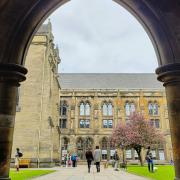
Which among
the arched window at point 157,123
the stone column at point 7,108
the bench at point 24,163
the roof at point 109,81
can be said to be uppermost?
the roof at point 109,81

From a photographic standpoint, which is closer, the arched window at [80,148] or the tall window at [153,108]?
the arched window at [80,148]

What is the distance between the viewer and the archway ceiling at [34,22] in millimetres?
5824

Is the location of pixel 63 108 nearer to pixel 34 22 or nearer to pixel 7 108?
pixel 34 22

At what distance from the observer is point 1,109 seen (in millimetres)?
5438

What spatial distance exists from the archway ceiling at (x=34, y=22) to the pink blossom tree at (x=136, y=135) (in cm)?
2998

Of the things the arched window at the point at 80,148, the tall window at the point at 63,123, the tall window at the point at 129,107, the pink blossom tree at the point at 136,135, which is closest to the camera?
the pink blossom tree at the point at 136,135

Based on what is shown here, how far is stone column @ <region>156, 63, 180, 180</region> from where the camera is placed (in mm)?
5426

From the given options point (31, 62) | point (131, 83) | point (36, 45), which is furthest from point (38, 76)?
point (131, 83)

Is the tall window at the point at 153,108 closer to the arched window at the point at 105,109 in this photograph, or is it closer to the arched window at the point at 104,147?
the arched window at the point at 105,109

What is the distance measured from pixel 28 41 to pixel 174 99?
352 centimetres

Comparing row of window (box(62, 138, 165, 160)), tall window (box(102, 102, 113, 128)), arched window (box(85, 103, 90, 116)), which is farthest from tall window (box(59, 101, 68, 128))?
tall window (box(102, 102, 113, 128))

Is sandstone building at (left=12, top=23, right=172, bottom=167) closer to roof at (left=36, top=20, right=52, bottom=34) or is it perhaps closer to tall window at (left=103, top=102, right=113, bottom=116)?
tall window at (left=103, top=102, right=113, bottom=116)

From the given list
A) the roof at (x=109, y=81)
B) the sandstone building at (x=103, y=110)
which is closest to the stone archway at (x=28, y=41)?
the sandstone building at (x=103, y=110)

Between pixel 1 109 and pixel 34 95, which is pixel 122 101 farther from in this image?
pixel 1 109
